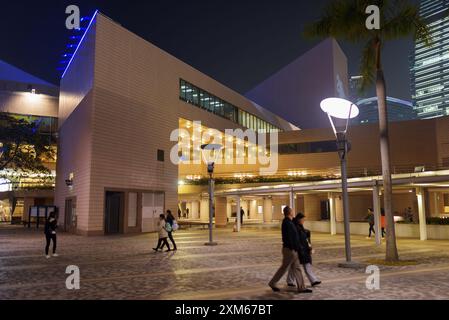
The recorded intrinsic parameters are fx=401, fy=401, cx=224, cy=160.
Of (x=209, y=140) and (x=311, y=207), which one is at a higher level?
(x=209, y=140)

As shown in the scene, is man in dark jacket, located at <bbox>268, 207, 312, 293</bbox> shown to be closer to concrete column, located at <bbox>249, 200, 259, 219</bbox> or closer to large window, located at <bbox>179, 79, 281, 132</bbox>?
large window, located at <bbox>179, 79, 281, 132</bbox>

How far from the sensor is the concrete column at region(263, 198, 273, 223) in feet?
162

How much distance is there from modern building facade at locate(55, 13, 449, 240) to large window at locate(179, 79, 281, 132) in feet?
0.57

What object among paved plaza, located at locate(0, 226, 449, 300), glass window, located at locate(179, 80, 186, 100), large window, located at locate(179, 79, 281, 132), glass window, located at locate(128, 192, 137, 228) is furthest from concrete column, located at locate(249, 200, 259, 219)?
paved plaza, located at locate(0, 226, 449, 300)

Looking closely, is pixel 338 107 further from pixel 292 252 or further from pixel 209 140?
pixel 209 140

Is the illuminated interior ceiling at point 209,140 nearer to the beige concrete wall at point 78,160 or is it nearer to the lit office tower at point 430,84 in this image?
the beige concrete wall at point 78,160

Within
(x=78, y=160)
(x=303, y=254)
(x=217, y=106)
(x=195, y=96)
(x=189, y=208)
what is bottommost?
(x=303, y=254)

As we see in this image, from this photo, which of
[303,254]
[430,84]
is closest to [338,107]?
[303,254]

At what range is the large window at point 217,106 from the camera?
35809mm

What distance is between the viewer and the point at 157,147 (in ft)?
102

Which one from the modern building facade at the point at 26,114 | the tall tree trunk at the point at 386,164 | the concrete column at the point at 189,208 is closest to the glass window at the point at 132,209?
the tall tree trunk at the point at 386,164

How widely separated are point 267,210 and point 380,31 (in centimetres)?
3762
